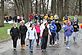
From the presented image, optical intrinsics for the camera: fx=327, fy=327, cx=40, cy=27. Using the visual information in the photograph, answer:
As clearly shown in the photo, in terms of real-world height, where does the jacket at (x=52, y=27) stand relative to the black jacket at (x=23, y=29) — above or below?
below

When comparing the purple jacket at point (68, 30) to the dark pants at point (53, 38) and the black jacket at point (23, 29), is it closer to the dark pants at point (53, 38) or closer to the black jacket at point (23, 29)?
the dark pants at point (53, 38)

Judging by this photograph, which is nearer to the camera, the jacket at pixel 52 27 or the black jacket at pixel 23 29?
the black jacket at pixel 23 29

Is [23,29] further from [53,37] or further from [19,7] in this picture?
[19,7]

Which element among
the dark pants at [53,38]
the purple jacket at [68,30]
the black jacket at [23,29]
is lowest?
the dark pants at [53,38]

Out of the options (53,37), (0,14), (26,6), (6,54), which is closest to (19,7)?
(26,6)

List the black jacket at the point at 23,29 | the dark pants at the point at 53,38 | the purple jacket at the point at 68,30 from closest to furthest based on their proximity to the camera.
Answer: the black jacket at the point at 23,29
the purple jacket at the point at 68,30
the dark pants at the point at 53,38

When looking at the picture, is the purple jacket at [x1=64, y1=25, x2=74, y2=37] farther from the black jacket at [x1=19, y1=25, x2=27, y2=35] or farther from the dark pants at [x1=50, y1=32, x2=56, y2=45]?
the black jacket at [x1=19, y1=25, x2=27, y2=35]

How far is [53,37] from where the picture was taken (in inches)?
880

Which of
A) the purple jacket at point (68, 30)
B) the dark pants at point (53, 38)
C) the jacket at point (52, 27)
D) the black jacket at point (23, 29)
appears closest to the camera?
the black jacket at point (23, 29)

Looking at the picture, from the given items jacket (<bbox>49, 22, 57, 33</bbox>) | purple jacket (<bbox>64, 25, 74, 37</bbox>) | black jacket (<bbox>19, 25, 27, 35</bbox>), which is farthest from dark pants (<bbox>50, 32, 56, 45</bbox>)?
black jacket (<bbox>19, 25, 27, 35</bbox>)

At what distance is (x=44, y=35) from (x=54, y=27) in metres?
2.70

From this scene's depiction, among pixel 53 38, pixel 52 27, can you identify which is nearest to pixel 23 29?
pixel 52 27

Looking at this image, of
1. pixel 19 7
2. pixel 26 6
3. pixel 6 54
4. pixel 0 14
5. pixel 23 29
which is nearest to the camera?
pixel 6 54

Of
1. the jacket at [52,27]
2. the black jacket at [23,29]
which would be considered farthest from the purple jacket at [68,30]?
the black jacket at [23,29]
